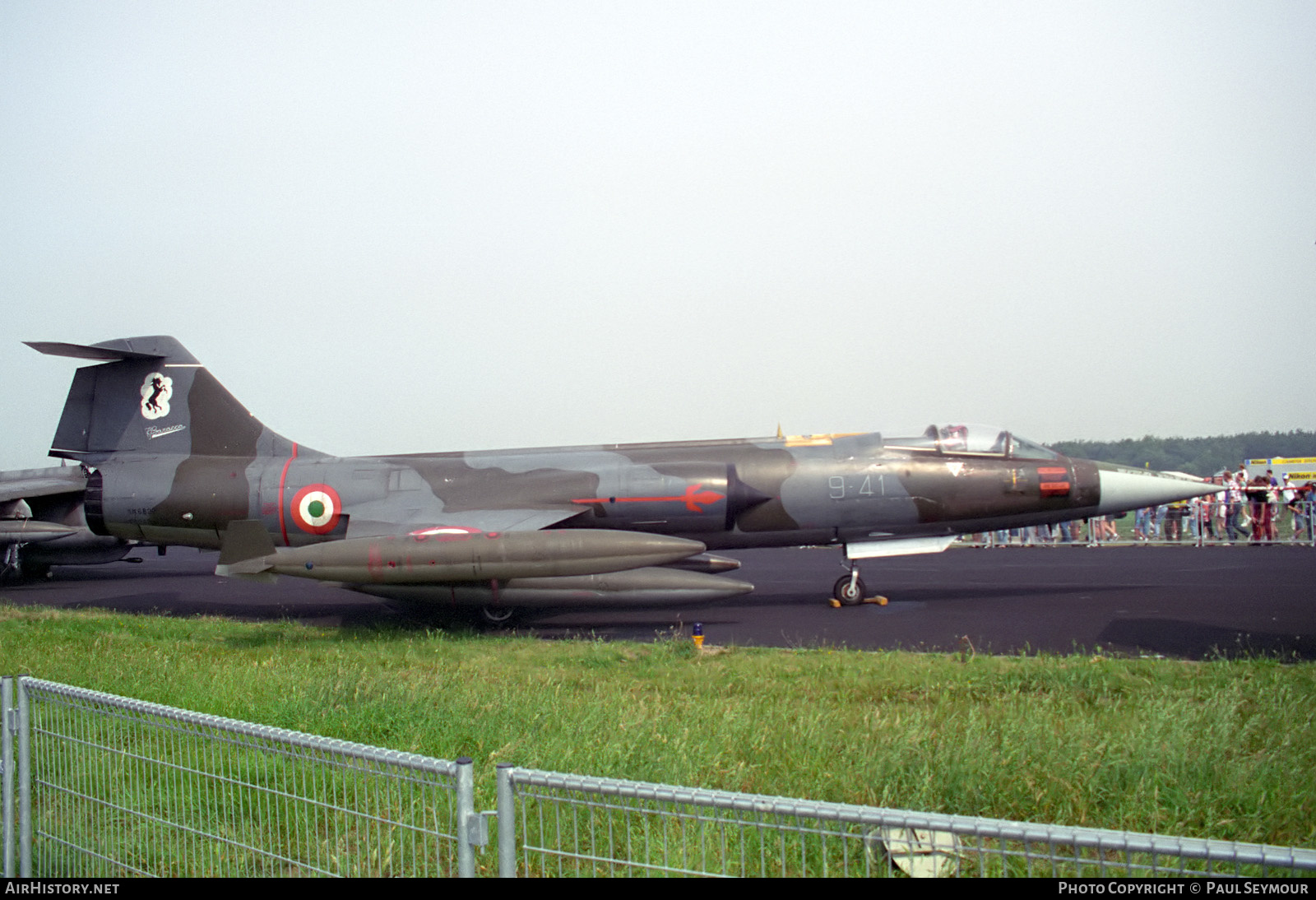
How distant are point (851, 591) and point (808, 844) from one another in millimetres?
9756

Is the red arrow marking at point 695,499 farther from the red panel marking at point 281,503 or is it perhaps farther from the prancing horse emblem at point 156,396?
the prancing horse emblem at point 156,396

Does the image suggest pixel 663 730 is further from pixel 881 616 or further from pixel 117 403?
pixel 117 403

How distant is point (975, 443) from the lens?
13492 millimetres

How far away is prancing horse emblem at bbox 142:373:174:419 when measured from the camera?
14.8m

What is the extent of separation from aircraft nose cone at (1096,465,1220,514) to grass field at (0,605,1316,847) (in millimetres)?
5352

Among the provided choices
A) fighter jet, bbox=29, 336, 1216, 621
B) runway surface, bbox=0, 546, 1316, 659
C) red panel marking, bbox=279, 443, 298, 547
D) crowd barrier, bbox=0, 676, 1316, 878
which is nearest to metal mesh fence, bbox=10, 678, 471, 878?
crowd barrier, bbox=0, 676, 1316, 878

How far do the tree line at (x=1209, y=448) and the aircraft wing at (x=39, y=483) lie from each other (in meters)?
80.5

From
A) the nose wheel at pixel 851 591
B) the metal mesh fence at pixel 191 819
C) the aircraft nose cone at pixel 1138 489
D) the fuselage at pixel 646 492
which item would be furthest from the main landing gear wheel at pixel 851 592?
the metal mesh fence at pixel 191 819

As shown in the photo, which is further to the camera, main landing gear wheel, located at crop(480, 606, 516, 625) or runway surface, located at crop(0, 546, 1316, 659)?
main landing gear wheel, located at crop(480, 606, 516, 625)

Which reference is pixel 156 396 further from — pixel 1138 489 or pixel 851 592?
pixel 1138 489

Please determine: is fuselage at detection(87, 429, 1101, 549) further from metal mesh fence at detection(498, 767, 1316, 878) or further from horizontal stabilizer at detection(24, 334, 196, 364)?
metal mesh fence at detection(498, 767, 1316, 878)

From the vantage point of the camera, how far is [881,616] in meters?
12.6
